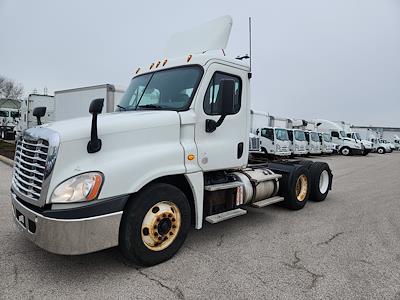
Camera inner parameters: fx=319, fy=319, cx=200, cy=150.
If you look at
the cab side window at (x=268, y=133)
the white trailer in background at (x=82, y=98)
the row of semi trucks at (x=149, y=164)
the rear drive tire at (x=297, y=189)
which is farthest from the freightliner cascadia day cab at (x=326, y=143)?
the row of semi trucks at (x=149, y=164)

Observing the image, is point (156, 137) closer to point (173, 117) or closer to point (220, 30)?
point (173, 117)

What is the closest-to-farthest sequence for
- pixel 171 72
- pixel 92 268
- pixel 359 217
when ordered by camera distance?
pixel 92 268 → pixel 171 72 → pixel 359 217

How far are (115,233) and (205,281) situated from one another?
1.12 metres

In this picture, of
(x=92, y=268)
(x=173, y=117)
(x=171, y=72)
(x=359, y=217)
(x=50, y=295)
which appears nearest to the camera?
(x=50, y=295)

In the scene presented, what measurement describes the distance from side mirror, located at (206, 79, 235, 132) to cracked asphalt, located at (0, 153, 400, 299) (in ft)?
5.68

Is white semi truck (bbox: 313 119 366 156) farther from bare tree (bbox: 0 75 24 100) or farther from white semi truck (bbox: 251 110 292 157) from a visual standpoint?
bare tree (bbox: 0 75 24 100)

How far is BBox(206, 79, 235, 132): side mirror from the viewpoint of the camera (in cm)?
412

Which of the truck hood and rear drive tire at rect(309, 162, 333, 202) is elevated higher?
the truck hood

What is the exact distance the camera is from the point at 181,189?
14.3 ft

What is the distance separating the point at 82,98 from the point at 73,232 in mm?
14352

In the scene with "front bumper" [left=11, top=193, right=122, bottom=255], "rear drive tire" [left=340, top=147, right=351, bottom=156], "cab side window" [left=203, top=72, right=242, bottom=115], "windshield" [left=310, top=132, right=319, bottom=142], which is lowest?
"rear drive tire" [left=340, top=147, right=351, bottom=156]

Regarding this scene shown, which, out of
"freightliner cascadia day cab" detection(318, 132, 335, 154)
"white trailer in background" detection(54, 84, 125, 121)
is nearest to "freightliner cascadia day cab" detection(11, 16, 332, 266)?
"white trailer in background" detection(54, 84, 125, 121)

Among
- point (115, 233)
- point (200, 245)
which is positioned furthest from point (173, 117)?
point (200, 245)

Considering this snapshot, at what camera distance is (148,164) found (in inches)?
145
